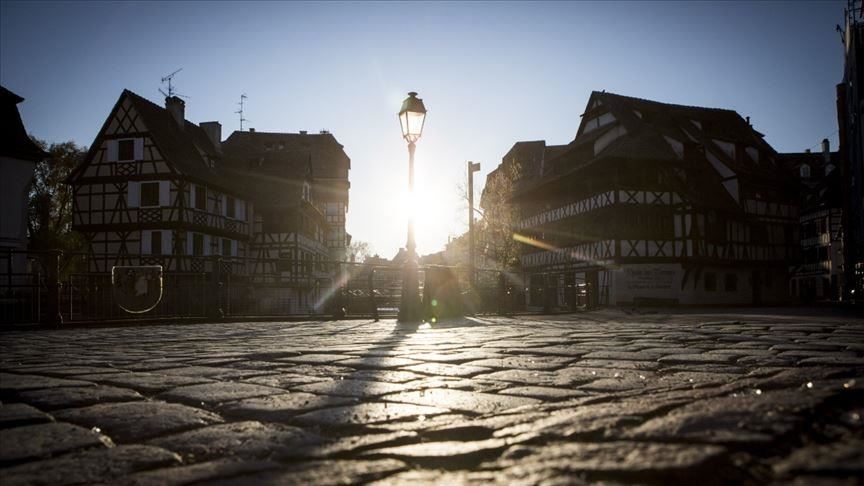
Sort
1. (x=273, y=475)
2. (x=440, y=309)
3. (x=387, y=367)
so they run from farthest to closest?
(x=440, y=309), (x=387, y=367), (x=273, y=475)

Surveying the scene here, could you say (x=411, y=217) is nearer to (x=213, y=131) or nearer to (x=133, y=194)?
(x=133, y=194)

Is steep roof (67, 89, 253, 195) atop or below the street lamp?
atop

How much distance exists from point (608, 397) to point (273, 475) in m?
1.77

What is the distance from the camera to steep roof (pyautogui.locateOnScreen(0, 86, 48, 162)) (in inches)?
988

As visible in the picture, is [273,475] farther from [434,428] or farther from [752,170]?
[752,170]

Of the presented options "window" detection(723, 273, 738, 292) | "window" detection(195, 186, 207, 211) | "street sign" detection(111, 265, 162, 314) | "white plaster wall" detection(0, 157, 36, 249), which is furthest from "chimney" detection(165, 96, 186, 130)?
"window" detection(723, 273, 738, 292)

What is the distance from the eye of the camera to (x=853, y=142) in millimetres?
27500

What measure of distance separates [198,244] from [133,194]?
3778 mm

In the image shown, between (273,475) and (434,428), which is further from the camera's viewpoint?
(434,428)

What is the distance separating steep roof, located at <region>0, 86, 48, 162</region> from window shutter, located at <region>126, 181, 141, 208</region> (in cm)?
432

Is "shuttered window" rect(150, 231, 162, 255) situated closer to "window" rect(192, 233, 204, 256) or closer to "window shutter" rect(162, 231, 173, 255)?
"window shutter" rect(162, 231, 173, 255)

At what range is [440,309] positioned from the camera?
13.3m

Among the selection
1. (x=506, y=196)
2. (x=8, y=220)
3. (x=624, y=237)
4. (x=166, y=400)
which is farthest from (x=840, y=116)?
(x=8, y=220)

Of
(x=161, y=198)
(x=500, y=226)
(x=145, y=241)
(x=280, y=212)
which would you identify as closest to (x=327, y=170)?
(x=280, y=212)
